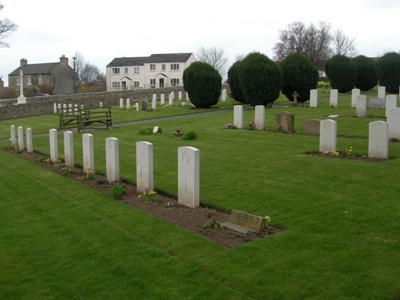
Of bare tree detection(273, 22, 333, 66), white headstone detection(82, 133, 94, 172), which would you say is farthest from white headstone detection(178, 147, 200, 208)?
bare tree detection(273, 22, 333, 66)

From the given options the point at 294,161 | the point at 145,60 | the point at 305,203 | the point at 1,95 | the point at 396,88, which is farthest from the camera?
the point at 145,60

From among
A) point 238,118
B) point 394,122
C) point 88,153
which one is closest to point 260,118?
point 238,118

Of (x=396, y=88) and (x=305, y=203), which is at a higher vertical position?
(x=396, y=88)

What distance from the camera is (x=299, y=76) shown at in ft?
98.4

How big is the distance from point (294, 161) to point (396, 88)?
89.2 feet

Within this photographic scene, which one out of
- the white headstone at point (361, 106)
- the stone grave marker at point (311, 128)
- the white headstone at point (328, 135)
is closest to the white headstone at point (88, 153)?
the white headstone at point (328, 135)

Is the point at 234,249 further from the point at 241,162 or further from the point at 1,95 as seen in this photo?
the point at 1,95

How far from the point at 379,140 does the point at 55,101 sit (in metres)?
35.4

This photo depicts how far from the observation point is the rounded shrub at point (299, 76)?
98.6 feet

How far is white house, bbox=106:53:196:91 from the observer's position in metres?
82.8

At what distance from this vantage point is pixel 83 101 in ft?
143

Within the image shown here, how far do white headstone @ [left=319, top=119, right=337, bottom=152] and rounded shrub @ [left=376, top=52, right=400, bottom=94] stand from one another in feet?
83.6

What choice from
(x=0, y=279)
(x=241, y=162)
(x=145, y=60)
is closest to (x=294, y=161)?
(x=241, y=162)

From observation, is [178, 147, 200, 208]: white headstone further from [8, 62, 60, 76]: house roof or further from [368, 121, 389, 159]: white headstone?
[8, 62, 60, 76]: house roof
